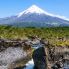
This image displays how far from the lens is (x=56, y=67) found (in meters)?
53.9

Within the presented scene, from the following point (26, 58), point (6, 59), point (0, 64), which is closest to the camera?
point (0, 64)

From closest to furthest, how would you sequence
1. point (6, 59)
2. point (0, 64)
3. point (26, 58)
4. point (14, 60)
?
point (0, 64)
point (6, 59)
point (14, 60)
point (26, 58)

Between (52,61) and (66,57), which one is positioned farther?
(66,57)

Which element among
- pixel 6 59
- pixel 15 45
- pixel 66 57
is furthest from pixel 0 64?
pixel 66 57

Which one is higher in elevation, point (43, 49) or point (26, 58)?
point (43, 49)

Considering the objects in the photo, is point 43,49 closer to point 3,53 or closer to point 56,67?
point 56,67

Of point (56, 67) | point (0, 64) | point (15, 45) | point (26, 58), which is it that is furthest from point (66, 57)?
point (0, 64)

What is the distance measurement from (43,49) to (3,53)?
309 inches

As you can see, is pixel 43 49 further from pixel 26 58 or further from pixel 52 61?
pixel 26 58

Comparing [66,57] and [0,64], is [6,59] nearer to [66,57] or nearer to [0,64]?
[0,64]

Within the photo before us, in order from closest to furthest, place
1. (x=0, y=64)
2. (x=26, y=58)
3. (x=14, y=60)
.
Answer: (x=0, y=64)
(x=14, y=60)
(x=26, y=58)

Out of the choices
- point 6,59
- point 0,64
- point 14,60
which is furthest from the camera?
point 14,60

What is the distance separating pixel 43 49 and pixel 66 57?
18905 mm

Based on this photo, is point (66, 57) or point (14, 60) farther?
point (66, 57)
